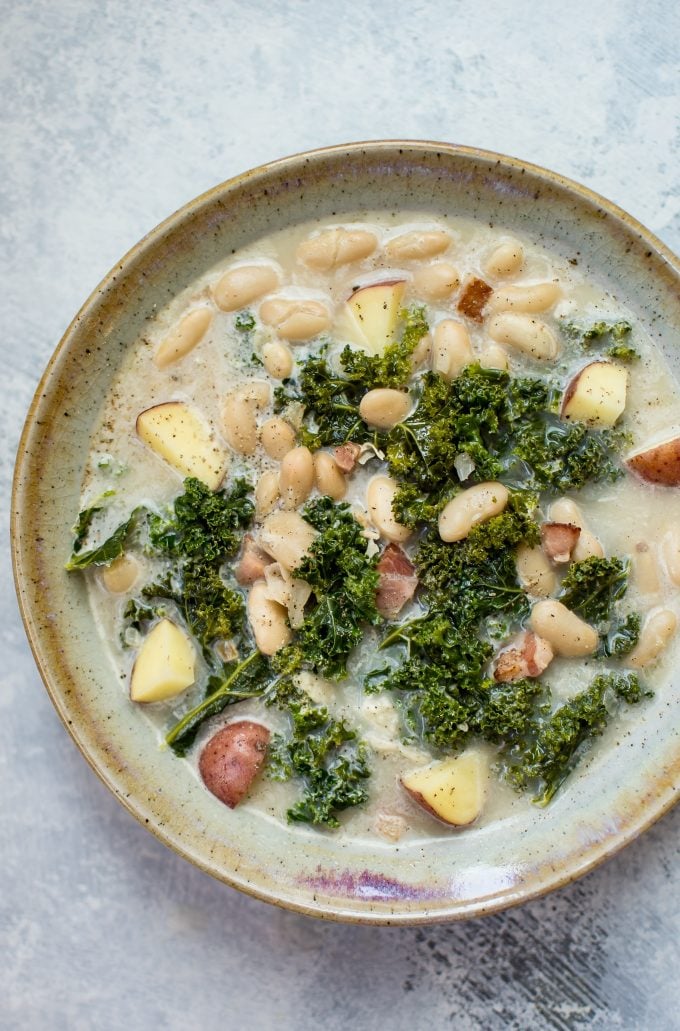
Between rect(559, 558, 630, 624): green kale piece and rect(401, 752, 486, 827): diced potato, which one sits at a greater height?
rect(559, 558, 630, 624): green kale piece

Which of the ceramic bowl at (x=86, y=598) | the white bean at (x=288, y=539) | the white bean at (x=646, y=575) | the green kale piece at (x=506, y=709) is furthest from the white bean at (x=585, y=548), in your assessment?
the white bean at (x=288, y=539)

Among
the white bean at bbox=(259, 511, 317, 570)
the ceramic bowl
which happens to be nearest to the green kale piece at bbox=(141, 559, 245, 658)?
the white bean at bbox=(259, 511, 317, 570)

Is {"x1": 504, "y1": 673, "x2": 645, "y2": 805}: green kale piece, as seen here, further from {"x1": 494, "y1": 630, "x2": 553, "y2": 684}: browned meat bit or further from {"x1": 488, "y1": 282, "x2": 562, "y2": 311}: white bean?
{"x1": 488, "y1": 282, "x2": 562, "y2": 311}: white bean

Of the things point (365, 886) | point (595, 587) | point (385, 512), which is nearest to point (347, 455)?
point (385, 512)

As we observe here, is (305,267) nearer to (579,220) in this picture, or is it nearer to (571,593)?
(579,220)

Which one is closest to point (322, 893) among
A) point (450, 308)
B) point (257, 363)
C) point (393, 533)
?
point (393, 533)

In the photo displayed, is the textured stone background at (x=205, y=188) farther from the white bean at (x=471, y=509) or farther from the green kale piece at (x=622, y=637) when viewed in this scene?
the white bean at (x=471, y=509)

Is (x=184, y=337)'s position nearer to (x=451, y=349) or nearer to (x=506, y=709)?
(x=451, y=349)
